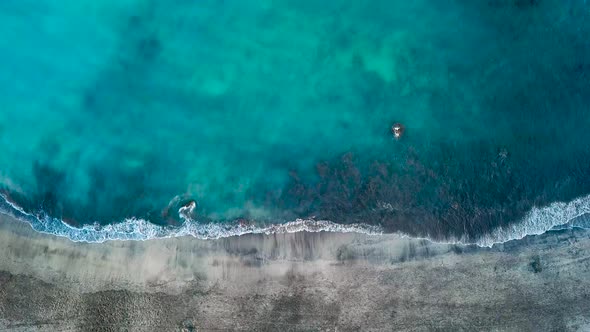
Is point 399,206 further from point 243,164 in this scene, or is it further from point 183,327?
point 183,327

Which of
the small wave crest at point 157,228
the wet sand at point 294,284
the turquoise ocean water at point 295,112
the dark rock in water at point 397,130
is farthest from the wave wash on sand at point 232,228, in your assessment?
the dark rock in water at point 397,130

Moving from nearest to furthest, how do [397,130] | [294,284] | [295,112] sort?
[294,284] < [397,130] < [295,112]

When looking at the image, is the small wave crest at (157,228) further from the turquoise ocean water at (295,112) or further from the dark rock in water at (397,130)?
the dark rock in water at (397,130)

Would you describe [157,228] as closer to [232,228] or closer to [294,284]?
[232,228]

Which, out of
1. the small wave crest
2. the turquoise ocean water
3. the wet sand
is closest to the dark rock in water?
the turquoise ocean water

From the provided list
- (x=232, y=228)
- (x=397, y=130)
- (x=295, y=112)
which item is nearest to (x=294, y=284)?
(x=232, y=228)

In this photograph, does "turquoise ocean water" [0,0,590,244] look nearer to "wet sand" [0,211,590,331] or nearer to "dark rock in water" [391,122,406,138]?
"dark rock in water" [391,122,406,138]
